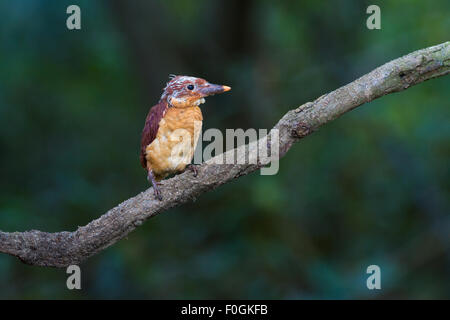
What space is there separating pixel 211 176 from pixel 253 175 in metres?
3.49

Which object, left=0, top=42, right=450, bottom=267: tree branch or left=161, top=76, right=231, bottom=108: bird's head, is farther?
left=161, top=76, right=231, bottom=108: bird's head

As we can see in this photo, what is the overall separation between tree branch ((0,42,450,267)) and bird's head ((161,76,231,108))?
1.70ft

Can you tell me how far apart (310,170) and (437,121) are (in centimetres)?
163

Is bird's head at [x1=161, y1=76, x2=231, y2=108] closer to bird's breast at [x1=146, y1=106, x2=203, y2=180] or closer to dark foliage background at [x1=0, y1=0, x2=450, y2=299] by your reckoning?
bird's breast at [x1=146, y1=106, x2=203, y2=180]

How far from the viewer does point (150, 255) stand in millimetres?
6910

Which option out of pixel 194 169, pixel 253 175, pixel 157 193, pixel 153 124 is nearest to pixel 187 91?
pixel 153 124

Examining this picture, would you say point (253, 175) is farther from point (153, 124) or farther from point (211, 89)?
Result: point (211, 89)

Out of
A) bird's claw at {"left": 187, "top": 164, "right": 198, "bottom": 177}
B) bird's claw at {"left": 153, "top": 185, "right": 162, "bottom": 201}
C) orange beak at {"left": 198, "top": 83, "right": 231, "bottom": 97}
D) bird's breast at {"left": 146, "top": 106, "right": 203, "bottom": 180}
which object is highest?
orange beak at {"left": 198, "top": 83, "right": 231, "bottom": 97}

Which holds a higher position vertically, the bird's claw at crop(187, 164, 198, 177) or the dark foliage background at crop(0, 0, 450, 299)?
the dark foliage background at crop(0, 0, 450, 299)

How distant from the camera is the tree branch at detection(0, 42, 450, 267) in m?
3.17

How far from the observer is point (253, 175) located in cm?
675

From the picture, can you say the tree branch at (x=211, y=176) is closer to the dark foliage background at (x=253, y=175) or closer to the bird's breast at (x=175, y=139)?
the bird's breast at (x=175, y=139)

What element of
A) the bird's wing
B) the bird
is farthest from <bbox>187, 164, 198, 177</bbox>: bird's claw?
the bird's wing

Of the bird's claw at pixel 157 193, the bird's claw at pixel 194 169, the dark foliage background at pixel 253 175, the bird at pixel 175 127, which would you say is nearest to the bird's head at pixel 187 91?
the bird at pixel 175 127
